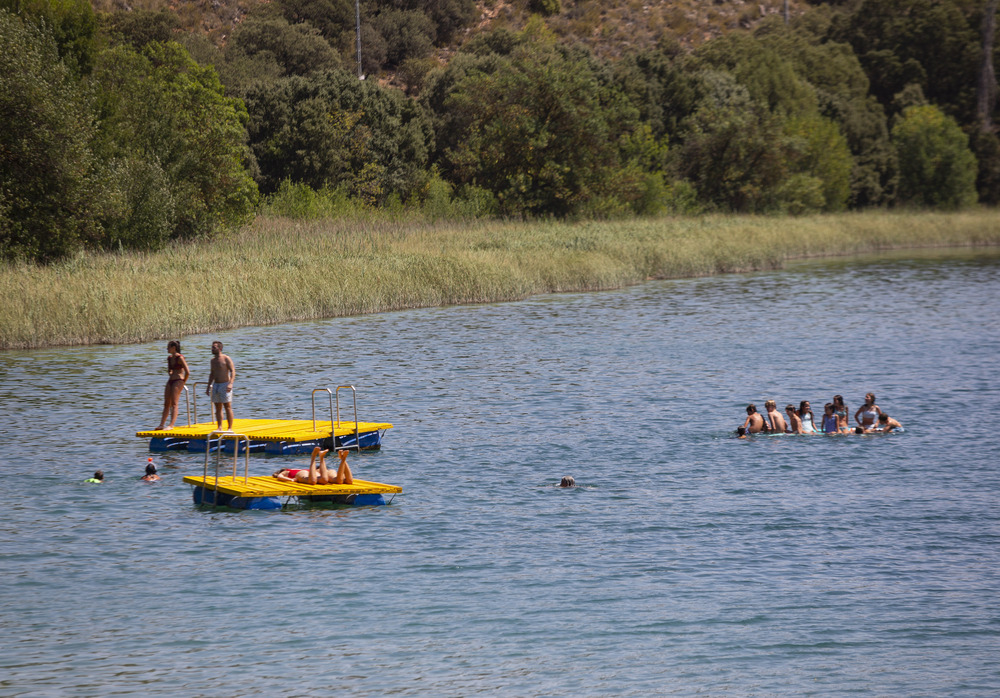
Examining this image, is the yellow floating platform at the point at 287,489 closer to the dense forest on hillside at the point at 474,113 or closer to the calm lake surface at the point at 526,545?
the calm lake surface at the point at 526,545

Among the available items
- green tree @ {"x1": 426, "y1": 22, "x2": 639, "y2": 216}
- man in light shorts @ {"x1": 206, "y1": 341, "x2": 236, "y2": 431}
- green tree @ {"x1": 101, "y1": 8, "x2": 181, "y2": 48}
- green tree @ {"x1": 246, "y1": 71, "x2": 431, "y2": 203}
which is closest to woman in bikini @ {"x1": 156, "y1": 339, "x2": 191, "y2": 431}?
man in light shorts @ {"x1": 206, "y1": 341, "x2": 236, "y2": 431}

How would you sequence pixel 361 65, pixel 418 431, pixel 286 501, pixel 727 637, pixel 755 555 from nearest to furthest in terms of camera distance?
pixel 727 637 → pixel 755 555 → pixel 286 501 → pixel 418 431 → pixel 361 65

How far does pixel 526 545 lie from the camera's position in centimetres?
1827

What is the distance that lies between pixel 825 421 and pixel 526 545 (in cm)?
1063

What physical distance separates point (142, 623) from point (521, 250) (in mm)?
41618

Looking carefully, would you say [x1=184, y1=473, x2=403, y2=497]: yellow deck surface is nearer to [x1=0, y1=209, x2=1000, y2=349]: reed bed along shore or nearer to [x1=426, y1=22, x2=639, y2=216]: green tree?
[x1=0, y1=209, x2=1000, y2=349]: reed bed along shore

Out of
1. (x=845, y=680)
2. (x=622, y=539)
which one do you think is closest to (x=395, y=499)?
(x=622, y=539)

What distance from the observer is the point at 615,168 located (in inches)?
3034

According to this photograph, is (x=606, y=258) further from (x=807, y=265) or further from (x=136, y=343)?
(x=136, y=343)

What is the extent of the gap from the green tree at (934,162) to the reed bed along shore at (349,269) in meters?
27.0

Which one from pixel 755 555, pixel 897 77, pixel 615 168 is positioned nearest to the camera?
pixel 755 555

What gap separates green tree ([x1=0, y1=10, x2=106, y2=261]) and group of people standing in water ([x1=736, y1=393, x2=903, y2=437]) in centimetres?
2804

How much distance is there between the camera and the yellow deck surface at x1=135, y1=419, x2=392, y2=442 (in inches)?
958

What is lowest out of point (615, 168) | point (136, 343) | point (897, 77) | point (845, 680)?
point (845, 680)
